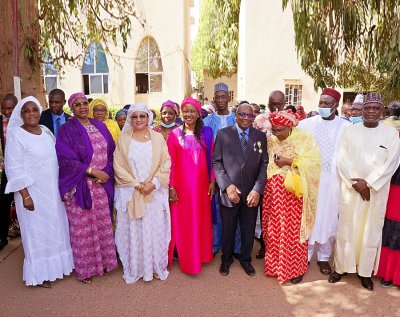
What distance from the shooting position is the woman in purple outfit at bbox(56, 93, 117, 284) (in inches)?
152

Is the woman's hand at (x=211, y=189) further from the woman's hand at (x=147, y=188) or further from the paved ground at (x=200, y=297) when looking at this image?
the paved ground at (x=200, y=297)

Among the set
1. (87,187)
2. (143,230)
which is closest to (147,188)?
(143,230)

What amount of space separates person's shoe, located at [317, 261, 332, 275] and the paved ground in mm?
72

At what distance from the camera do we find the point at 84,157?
12.8 ft

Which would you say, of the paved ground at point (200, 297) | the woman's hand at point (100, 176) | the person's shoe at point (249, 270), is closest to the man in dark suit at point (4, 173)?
the paved ground at point (200, 297)

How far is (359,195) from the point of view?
3918 millimetres

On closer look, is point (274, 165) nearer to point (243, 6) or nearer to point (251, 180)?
point (251, 180)

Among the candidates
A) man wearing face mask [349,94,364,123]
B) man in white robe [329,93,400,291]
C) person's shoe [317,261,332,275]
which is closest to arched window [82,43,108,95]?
man wearing face mask [349,94,364,123]

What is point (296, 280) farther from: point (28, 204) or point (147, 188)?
point (28, 204)

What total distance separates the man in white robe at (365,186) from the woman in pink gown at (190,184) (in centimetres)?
150

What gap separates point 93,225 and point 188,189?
113 cm

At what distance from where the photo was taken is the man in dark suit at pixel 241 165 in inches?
156

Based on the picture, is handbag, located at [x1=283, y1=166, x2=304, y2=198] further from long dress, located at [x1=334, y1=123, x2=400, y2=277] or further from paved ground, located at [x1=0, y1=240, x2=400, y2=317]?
paved ground, located at [x1=0, y1=240, x2=400, y2=317]

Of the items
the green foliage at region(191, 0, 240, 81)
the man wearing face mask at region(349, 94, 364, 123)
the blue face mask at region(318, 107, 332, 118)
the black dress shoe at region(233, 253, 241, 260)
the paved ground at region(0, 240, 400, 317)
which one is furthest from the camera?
the green foliage at region(191, 0, 240, 81)
